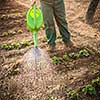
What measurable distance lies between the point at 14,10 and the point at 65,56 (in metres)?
2.84

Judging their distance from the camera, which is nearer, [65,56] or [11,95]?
[11,95]

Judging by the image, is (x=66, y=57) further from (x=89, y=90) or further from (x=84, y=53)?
(x=89, y=90)

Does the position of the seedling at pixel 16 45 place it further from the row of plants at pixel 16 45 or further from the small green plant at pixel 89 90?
the small green plant at pixel 89 90

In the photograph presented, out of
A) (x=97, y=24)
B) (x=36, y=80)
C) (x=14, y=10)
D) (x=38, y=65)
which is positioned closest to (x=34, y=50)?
(x=38, y=65)

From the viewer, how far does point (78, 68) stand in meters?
5.14

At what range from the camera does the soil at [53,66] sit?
4656mm

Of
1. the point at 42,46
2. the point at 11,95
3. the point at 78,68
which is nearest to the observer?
the point at 11,95

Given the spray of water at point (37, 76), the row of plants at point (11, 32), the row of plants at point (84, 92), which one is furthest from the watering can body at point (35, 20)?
the row of plants at point (11, 32)

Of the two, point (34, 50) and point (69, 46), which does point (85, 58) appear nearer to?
point (69, 46)

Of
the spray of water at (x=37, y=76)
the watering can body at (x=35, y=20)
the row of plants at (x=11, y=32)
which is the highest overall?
the watering can body at (x=35, y=20)

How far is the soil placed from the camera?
15.3 ft

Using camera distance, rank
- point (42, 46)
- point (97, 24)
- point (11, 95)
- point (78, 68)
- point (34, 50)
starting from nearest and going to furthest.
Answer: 1. point (11, 95)
2. point (78, 68)
3. point (34, 50)
4. point (42, 46)
5. point (97, 24)

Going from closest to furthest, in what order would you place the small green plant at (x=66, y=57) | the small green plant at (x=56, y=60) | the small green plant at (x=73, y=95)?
the small green plant at (x=73, y=95) → the small green plant at (x=56, y=60) → the small green plant at (x=66, y=57)

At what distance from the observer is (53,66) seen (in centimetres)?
519
